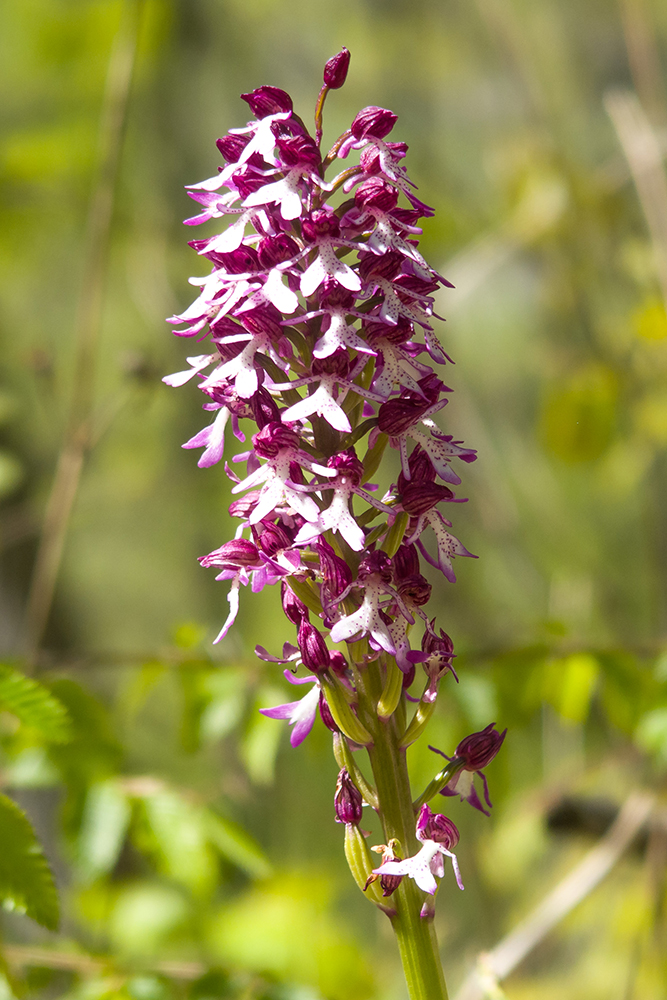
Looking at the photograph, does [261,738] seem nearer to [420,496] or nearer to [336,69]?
[420,496]

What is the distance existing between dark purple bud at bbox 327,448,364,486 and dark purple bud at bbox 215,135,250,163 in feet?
0.79

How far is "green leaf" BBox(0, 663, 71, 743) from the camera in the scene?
63 cm

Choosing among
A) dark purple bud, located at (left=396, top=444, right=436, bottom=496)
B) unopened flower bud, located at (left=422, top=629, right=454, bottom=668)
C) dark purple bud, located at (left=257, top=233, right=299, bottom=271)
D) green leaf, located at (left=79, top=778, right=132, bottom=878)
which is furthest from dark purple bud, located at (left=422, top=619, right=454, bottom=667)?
green leaf, located at (left=79, top=778, right=132, bottom=878)

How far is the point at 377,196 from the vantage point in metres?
0.51

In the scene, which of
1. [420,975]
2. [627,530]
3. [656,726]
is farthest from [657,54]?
[420,975]

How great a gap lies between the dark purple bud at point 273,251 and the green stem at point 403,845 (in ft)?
0.91

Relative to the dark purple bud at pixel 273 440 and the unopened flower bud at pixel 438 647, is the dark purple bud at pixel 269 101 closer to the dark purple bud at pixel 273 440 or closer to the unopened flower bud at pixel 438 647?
the dark purple bud at pixel 273 440

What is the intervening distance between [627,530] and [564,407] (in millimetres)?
1916

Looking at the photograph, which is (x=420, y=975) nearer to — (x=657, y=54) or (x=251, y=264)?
(x=251, y=264)

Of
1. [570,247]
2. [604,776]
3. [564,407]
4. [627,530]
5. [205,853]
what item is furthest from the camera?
[627,530]

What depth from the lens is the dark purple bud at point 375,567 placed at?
1.58 feet

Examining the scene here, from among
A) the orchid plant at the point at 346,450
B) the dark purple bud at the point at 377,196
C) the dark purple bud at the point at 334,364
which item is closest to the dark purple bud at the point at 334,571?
the orchid plant at the point at 346,450

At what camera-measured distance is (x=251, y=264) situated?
51cm

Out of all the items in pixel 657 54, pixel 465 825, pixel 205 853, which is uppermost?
pixel 657 54
